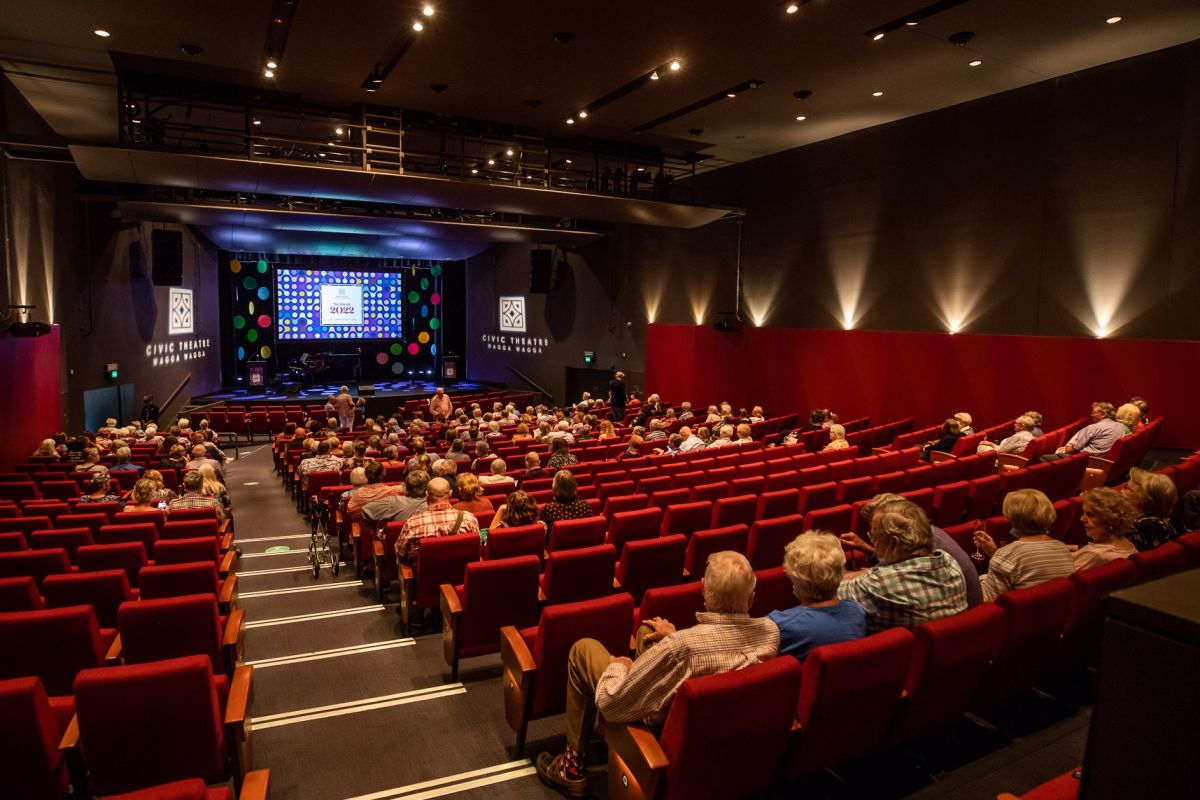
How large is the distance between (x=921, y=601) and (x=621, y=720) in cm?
140

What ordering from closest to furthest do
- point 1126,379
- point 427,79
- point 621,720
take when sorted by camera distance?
point 621,720 < point 1126,379 < point 427,79

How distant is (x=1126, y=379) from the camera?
8891 millimetres

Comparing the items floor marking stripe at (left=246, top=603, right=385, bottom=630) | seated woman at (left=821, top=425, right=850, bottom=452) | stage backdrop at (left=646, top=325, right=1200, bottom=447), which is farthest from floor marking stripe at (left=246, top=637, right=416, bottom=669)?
stage backdrop at (left=646, top=325, right=1200, bottom=447)

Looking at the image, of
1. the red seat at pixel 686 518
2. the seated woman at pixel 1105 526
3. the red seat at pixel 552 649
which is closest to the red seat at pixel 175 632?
the red seat at pixel 552 649

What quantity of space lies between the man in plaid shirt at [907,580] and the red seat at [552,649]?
1044 mm

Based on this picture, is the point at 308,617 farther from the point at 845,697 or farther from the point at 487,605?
the point at 845,697

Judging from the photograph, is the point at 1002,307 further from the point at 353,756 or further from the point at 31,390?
the point at 31,390

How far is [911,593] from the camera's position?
9.52 feet

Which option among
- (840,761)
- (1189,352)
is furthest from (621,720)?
(1189,352)

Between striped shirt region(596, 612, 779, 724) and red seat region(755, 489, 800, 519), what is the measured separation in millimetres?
3072

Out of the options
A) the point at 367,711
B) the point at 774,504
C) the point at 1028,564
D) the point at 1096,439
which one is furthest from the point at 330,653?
the point at 1096,439

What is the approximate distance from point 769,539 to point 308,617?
346 cm

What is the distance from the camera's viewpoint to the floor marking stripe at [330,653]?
4219 millimetres

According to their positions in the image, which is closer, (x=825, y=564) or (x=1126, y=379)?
(x=825, y=564)
